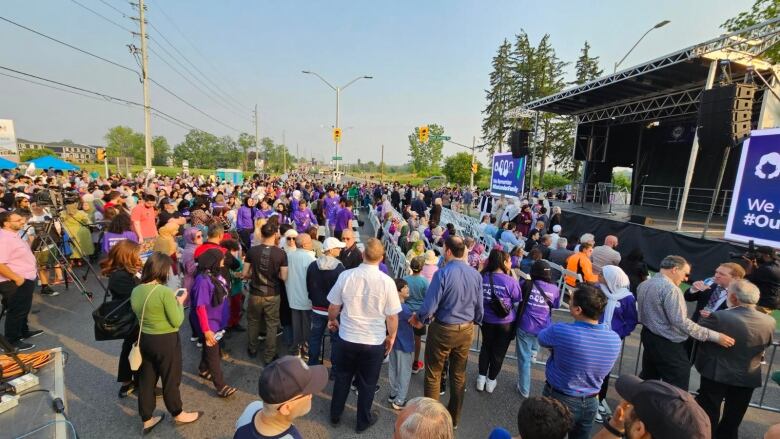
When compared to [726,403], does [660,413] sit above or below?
above

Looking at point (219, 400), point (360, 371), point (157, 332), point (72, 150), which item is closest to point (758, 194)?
point (360, 371)

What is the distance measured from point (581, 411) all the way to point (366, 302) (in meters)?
1.90

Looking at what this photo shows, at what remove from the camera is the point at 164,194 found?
10.9m

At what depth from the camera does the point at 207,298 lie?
11.5 feet

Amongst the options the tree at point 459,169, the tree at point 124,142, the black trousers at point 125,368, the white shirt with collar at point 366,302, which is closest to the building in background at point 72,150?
the tree at point 124,142

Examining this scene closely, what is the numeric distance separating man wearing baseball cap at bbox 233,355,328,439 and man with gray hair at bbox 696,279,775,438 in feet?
11.9

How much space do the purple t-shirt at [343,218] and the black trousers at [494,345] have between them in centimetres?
572

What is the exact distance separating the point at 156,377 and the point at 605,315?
465 cm

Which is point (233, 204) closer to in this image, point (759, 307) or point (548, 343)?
point (548, 343)

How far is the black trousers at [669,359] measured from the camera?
3.25 metres

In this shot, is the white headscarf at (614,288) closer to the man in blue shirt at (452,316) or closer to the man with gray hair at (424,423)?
the man in blue shirt at (452,316)

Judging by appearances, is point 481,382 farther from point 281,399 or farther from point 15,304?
point 15,304

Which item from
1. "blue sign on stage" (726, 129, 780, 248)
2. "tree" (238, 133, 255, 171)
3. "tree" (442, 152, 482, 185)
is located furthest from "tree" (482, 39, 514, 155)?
"tree" (238, 133, 255, 171)

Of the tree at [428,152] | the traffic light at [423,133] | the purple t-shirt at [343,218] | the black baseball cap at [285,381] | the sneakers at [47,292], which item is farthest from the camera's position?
the tree at [428,152]
